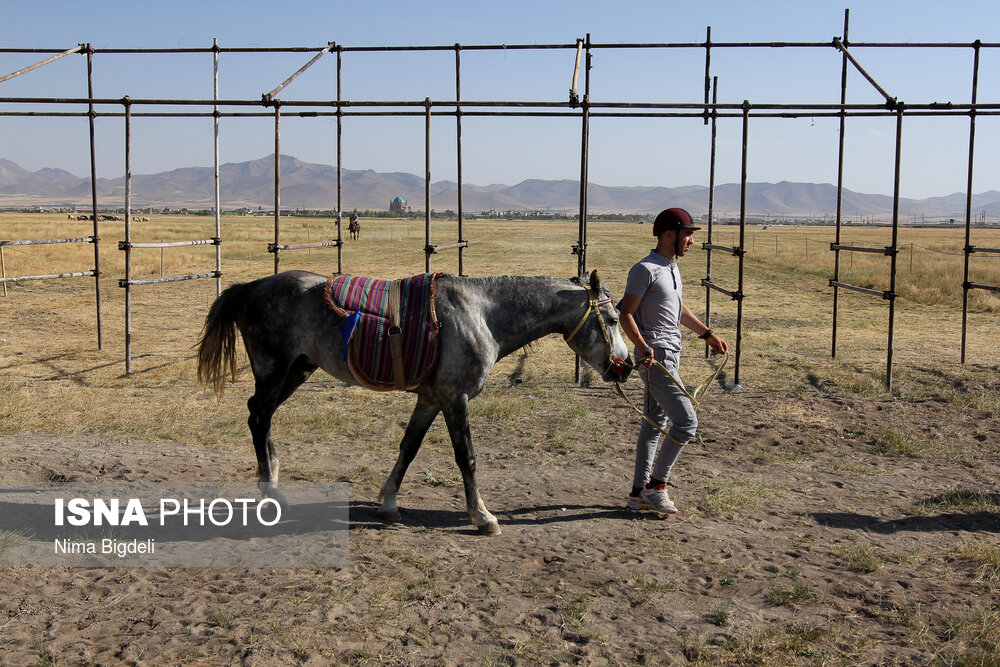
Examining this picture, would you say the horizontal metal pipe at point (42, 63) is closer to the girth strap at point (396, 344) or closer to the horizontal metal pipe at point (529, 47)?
the horizontal metal pipe at point (529, 47)

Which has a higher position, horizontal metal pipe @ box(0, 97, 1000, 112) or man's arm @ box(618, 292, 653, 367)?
horizontal metal pipe @ box(0, 97, 1000, 112)

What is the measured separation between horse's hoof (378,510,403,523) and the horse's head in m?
1.74

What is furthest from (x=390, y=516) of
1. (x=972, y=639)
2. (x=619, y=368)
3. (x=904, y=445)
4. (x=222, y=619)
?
(x=904, y=445)

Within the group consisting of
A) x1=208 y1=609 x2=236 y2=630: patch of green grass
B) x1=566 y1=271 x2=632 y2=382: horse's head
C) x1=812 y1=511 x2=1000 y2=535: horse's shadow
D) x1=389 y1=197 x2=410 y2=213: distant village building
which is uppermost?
x1=389 y1=197 x2=410 y2=213: distant village building

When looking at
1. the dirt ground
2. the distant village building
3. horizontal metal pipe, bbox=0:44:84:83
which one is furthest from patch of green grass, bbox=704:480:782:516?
the distant village building

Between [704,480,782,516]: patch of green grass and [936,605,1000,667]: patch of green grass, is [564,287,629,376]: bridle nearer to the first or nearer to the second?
[704,480,782,516]: patch of green grass

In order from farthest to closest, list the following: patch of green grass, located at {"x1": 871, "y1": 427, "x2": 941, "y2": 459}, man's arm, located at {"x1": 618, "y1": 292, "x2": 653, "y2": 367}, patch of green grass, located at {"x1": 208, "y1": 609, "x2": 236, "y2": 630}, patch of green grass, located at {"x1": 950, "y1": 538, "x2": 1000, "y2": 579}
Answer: patch of green grass, located at {"x1": 871, "y1": 427, "x2": 941, "y2": 459} → man's arm, located at {"x1": 618, "y1": 292, "x2": 653, "y2": 367} → patch of green grass, located at {"x1": 950, "y1": 538, "x2": 1000, "y2": 579} → patch of green grass, located at {"x1": 208, "y1": 609, "x2": 236, "y2": 630}

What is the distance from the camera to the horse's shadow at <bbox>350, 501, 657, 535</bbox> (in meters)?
5.79

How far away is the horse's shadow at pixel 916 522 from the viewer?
5812 millimetres

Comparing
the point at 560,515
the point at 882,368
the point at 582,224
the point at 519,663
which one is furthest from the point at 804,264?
the point at 519,663

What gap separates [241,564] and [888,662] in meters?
3.58

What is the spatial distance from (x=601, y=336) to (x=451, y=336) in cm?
105

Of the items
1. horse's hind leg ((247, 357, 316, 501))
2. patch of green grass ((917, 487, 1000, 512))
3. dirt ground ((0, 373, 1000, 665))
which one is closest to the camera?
dirt ground ((0, 373, 1000, 665))

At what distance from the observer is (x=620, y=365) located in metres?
5.63
